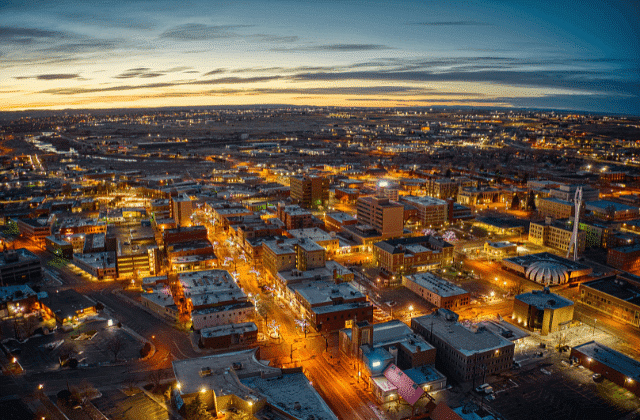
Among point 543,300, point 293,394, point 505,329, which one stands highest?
point 543,300

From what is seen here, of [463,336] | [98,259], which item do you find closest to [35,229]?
[98,259]

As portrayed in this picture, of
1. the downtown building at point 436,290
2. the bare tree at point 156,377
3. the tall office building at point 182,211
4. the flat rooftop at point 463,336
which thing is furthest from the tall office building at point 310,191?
the bare tree at point 156,377

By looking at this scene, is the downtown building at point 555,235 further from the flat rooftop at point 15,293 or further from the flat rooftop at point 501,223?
the flat rooftop at point 15,293

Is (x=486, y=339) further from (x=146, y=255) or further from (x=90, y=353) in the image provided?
(x=146, y=255)

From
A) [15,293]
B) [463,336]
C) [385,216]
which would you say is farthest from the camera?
[385,216]

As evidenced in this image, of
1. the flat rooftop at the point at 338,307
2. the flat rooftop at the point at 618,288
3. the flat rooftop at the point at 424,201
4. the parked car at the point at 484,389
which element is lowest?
the parked car at the point at 484,389

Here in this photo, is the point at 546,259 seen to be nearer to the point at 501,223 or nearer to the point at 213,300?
the point at 501,223

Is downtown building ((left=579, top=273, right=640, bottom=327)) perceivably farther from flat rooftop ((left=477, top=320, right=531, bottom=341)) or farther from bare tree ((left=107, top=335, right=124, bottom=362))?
bare tree ((left=107, top=335, right=124, bottom=362))
